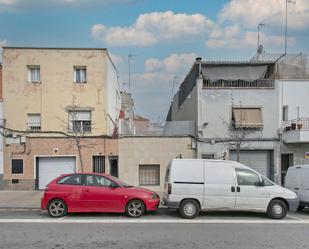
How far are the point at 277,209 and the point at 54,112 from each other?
13947mm

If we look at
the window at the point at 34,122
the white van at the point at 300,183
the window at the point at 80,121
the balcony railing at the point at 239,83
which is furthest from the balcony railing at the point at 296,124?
the window at the point at 34,122

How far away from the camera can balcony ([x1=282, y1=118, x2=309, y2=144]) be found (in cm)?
1991

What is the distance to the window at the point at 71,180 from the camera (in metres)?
12.2

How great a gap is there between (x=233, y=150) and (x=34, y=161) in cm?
1126

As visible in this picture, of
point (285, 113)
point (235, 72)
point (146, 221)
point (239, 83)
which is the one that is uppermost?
point (235, 72)

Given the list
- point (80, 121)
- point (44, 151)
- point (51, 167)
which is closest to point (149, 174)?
point (80, 121)

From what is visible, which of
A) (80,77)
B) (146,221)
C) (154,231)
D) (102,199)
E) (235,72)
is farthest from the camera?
(235,72)

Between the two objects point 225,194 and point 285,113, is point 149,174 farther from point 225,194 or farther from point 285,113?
point 225,194

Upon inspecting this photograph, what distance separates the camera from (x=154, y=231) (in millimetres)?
9672

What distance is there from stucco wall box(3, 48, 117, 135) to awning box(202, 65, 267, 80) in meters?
6.33

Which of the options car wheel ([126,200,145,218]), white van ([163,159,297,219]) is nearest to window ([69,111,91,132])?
car wheel ([126,200,145,218])

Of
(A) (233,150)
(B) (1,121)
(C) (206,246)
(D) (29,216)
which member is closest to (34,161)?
(B) (1,121)

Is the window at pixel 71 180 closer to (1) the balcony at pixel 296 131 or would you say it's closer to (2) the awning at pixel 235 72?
(2) the awning at pixel 235 72

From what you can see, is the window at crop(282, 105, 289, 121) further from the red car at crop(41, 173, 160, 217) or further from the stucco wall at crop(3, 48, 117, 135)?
the red car at crop(41, 173, 160, 217)
